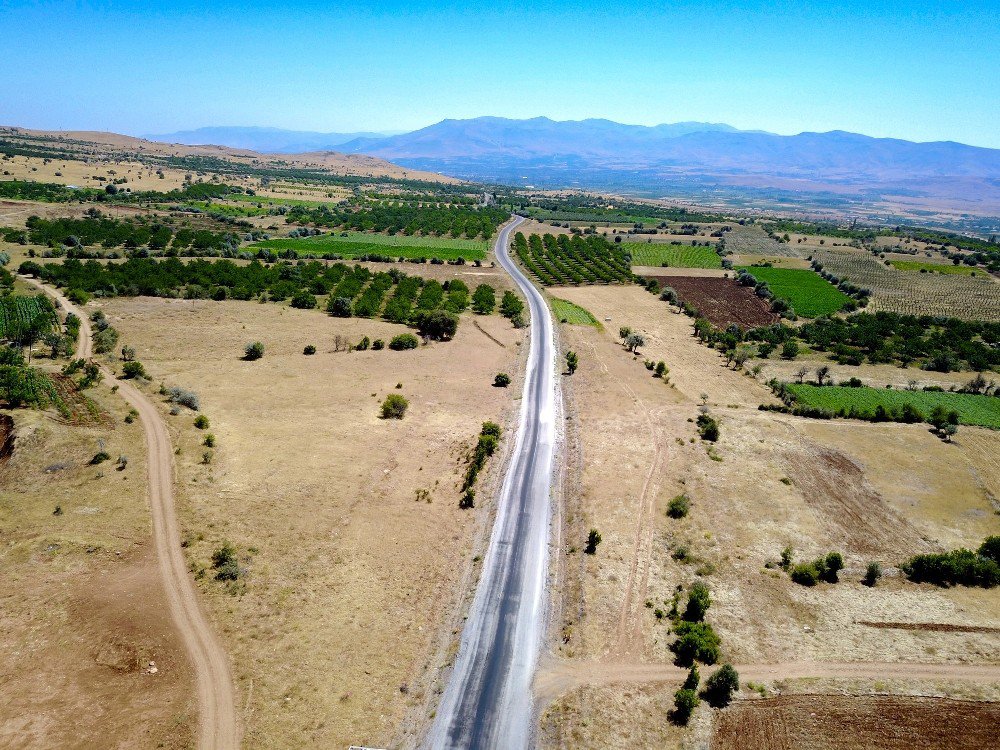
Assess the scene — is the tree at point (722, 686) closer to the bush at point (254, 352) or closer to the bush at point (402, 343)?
the bush at point (402, 343)

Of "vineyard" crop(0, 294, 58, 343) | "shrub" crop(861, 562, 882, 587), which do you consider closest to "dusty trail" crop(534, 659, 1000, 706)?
"shrub" crop(861, 562, 882, 587)

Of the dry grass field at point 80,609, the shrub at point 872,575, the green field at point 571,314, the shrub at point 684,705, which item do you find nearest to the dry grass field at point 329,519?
the dry grass field at point 80,609

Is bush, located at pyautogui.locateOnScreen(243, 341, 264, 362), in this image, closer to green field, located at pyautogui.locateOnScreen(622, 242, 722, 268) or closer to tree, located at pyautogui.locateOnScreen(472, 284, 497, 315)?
tree, located at pyautogui.locateOnScreen(472, 284, 497, 315)

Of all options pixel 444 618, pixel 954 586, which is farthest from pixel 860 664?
pixel 444 618

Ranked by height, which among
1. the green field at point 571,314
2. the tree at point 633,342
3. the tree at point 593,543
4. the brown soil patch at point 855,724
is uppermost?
the green field at point 571,314

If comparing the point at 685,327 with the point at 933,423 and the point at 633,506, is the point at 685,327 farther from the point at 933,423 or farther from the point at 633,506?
the point at 633,506

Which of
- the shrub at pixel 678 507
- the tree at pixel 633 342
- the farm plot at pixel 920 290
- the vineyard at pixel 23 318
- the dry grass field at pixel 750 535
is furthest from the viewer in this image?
the farm plot at pixel 920 290

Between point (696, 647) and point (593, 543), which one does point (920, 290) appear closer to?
point (593, 543)
